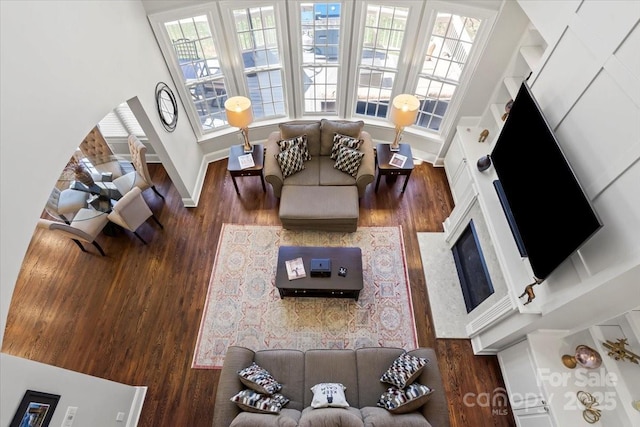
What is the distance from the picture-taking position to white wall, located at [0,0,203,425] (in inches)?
84.5

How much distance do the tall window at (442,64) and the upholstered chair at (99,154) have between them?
14.4ft

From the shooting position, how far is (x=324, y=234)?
15.3 ft

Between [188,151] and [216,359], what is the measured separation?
2882 mm

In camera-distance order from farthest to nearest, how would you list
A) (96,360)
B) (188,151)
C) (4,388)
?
(188,151) < (96,360) < (4,388)

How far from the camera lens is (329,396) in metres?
2.89

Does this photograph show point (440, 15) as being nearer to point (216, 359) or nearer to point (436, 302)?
point (436, 302)

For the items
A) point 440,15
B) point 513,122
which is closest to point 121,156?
point 440,15

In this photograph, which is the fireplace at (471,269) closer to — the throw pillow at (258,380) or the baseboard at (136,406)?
the throw pillow at (258,380)

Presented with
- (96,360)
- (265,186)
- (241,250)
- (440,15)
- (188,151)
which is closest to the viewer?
(96,360)

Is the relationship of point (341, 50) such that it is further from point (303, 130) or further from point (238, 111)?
point (238, 111)

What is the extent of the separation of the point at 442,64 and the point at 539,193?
2.53 metres

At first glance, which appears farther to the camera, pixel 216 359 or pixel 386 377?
pixel 216 359

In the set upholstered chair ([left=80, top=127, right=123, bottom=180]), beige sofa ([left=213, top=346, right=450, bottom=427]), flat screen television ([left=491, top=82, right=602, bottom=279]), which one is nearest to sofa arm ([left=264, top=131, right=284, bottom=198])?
upholstered chair ([left=80, top=127, right=123, bottom=180])

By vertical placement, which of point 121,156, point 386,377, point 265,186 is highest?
point 121,156
